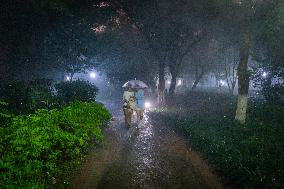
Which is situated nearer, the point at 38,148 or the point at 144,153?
the point at 38,148

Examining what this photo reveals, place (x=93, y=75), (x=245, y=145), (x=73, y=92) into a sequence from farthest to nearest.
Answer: (x=93, y=75) < (x=73, y=92) < (x=245, y=145)

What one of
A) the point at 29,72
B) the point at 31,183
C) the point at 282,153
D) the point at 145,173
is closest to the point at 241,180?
Result: the point at 145,173

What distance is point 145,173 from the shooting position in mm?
9164

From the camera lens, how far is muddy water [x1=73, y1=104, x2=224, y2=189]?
841 cm

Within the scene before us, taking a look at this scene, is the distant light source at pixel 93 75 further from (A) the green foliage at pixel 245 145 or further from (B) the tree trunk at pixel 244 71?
(B) the tree trunk at pixel 244 71

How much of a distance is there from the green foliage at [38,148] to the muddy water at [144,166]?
789 millimetres

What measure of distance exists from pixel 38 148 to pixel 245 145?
7311mm

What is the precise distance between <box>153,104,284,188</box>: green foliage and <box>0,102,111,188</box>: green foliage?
4.18 m

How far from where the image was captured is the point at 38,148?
23.1 ft

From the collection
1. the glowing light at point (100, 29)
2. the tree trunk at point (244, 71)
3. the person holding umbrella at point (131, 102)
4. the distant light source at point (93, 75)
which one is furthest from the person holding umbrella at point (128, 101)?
the distant light source at point (93, 75)

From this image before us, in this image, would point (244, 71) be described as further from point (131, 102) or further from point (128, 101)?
point (128, 101)

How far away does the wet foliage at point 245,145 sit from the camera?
8.28m

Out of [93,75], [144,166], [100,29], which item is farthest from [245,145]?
[93,75]

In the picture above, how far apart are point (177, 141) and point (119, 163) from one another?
430 cm
